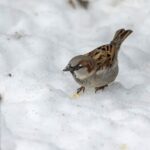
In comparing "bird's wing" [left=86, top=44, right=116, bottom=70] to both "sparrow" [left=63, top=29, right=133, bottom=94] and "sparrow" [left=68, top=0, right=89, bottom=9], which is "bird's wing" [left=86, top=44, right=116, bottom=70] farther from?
"sparrow" [left=68, top=0, right=89, bottom=9]

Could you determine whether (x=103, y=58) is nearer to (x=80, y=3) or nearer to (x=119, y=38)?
(x=119, y=38)

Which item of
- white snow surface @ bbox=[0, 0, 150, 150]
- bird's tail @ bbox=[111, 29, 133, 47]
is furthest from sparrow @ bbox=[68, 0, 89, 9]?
bird's tail @ bbox=[111, 29, 133, 47]

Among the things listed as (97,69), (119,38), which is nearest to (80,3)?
(119,38)

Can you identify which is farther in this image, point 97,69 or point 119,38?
point 119,38

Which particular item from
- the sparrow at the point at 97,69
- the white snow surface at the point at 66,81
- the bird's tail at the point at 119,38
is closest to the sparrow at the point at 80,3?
the white snow surface at the point at 66,81

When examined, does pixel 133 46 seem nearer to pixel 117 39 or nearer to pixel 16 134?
pixel 117 39

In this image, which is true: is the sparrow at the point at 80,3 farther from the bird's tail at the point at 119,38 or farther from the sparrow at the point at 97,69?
the sparrow at the point at 97,69

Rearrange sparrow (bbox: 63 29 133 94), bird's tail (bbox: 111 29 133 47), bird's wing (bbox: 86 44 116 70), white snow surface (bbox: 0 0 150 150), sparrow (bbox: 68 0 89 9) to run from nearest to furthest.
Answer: white snow surface (bbox: 0 0 150 150) → sparrow (bbox: 63 29 133 94) → bird's wing (bbox: 86 44 116 70) → bird's tail (bbox: 111 29 133 47) → sparrow (bbox: 68 0 89 9)
